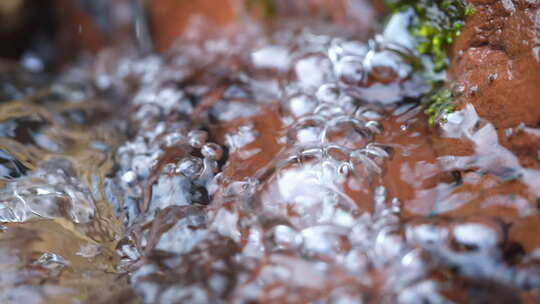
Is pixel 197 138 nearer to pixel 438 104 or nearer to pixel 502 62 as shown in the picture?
pixel 438 104

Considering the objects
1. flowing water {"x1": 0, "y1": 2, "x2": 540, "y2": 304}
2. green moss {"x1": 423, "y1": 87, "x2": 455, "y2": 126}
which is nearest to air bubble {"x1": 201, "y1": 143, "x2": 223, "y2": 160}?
flowing water {"x1": 0, "y1": 2, "x2": 540, "y2": 304}

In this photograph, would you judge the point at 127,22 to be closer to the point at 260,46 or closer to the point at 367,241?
the point at 260,46

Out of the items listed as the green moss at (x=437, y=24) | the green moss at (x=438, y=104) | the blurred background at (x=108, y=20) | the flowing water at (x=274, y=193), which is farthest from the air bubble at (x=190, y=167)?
the blurred background at (x=108, y=20)

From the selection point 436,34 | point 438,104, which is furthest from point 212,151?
point 436,34

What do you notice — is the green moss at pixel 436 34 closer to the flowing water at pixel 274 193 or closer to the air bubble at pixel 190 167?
the flowing water at pixel 274 193

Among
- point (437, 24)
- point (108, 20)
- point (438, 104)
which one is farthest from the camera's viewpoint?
point (108, 20)
